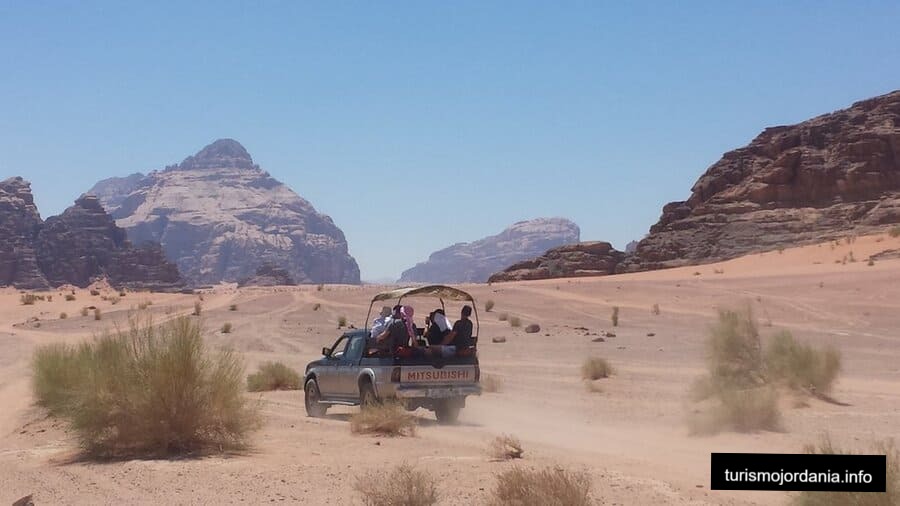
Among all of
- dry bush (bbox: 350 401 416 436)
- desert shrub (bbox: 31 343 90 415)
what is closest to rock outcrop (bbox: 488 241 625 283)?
desert shrub (bbox: 31 343 90 415)

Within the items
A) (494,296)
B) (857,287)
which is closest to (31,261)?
(494,296)

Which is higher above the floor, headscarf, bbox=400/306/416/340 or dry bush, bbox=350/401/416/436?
headscarf, bbox=400/306/416/340

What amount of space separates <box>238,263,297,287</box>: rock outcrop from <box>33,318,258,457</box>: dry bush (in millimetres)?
135739

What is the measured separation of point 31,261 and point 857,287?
117 metres

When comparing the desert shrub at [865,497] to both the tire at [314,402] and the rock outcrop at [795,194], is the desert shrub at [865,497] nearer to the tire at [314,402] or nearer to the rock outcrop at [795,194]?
the tire at [314,402]

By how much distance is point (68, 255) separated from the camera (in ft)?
432

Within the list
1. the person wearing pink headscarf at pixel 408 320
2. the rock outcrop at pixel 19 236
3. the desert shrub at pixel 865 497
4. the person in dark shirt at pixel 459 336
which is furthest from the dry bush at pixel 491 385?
the rock outcrop at pixel 19 236

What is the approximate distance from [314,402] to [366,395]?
1.93 metres

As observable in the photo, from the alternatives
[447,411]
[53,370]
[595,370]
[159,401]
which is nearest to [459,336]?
[447,411]

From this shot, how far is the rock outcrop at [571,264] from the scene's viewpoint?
8519 centimetres

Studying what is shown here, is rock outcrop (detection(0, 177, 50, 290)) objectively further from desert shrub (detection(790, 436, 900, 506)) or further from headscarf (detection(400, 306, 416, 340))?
desert shrub (detection(790, 436, 900, 506))

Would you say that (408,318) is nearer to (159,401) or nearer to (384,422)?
(384,422)

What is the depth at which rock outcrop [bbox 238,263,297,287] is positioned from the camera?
145 meters

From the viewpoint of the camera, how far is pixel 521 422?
14383mm
